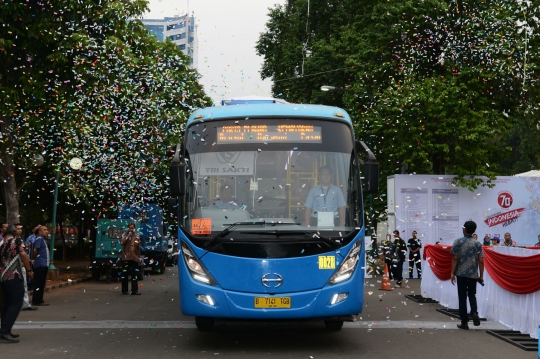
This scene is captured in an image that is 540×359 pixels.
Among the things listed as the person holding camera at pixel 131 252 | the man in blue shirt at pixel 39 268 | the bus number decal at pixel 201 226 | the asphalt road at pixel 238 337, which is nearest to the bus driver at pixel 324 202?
the bus number decal at pixel 201 226

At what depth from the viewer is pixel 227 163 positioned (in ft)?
37.2

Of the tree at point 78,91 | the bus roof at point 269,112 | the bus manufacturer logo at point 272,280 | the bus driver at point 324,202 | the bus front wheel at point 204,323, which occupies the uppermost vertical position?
the tree at point 78,91

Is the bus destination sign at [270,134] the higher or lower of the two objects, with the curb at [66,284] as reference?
higher

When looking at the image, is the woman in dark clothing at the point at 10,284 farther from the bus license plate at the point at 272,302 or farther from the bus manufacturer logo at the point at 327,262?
the bus manufacturer logo at the point at 327,262

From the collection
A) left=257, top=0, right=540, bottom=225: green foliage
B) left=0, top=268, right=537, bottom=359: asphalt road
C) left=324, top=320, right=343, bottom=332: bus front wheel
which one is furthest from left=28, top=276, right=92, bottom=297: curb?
left=324, top=320, right=343, bottom=332: bus front wheel

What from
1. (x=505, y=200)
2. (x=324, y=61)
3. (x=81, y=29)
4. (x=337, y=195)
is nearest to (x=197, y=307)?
(x=337, y=195)

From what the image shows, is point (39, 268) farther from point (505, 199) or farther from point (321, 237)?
point (505, 199)

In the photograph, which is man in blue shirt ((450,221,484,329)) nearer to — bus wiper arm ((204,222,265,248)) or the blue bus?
the blue bus

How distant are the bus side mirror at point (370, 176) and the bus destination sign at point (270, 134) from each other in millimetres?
838

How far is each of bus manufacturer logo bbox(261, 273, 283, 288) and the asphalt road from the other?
0.92 meters

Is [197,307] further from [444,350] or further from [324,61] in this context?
[324,61]

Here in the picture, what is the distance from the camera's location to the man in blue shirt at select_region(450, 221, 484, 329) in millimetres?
13727

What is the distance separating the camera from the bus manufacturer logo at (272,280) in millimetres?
10680

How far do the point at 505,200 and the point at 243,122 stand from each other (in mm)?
21276
